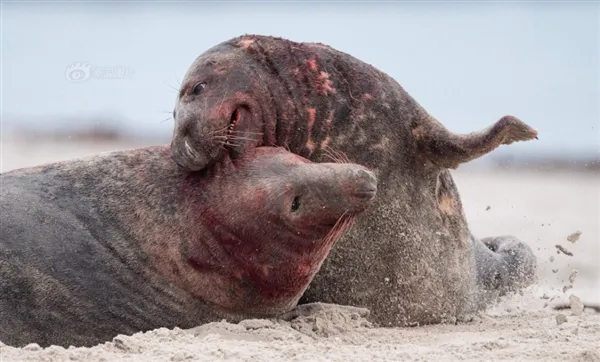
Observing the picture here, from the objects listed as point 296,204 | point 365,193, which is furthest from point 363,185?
point 296,204

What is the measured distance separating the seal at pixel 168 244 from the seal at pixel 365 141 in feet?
0.77

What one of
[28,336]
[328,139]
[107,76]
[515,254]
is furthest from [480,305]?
[107,76]

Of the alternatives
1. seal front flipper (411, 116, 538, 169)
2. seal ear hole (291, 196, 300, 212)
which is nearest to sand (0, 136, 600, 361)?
seal ear hole (291, 196, 300, 212)

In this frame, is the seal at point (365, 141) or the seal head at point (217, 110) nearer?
the seal head at point (217, 110)

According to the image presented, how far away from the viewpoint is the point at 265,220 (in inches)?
208

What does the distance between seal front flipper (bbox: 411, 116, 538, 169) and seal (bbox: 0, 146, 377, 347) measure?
847 mm

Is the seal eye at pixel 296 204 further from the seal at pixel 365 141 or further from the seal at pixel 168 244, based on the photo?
the seal at pixel 365 141

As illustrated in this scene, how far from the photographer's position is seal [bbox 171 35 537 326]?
565 cm

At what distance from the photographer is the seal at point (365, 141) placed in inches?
223

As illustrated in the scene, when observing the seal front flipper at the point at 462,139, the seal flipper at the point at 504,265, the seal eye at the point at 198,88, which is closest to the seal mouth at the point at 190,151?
the seal eye at the point at 198,88

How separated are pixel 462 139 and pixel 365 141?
1.52ft

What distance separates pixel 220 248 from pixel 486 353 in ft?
4.06

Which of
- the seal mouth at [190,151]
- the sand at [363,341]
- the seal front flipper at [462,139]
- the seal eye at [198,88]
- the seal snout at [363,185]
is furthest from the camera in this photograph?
the seal front flipper at [462,139]

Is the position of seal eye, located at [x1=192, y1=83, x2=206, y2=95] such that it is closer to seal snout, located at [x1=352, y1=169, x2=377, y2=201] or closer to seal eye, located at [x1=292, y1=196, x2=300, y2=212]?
seal eye, located at [x1=292, y1=196, x2=300, y2=212]
